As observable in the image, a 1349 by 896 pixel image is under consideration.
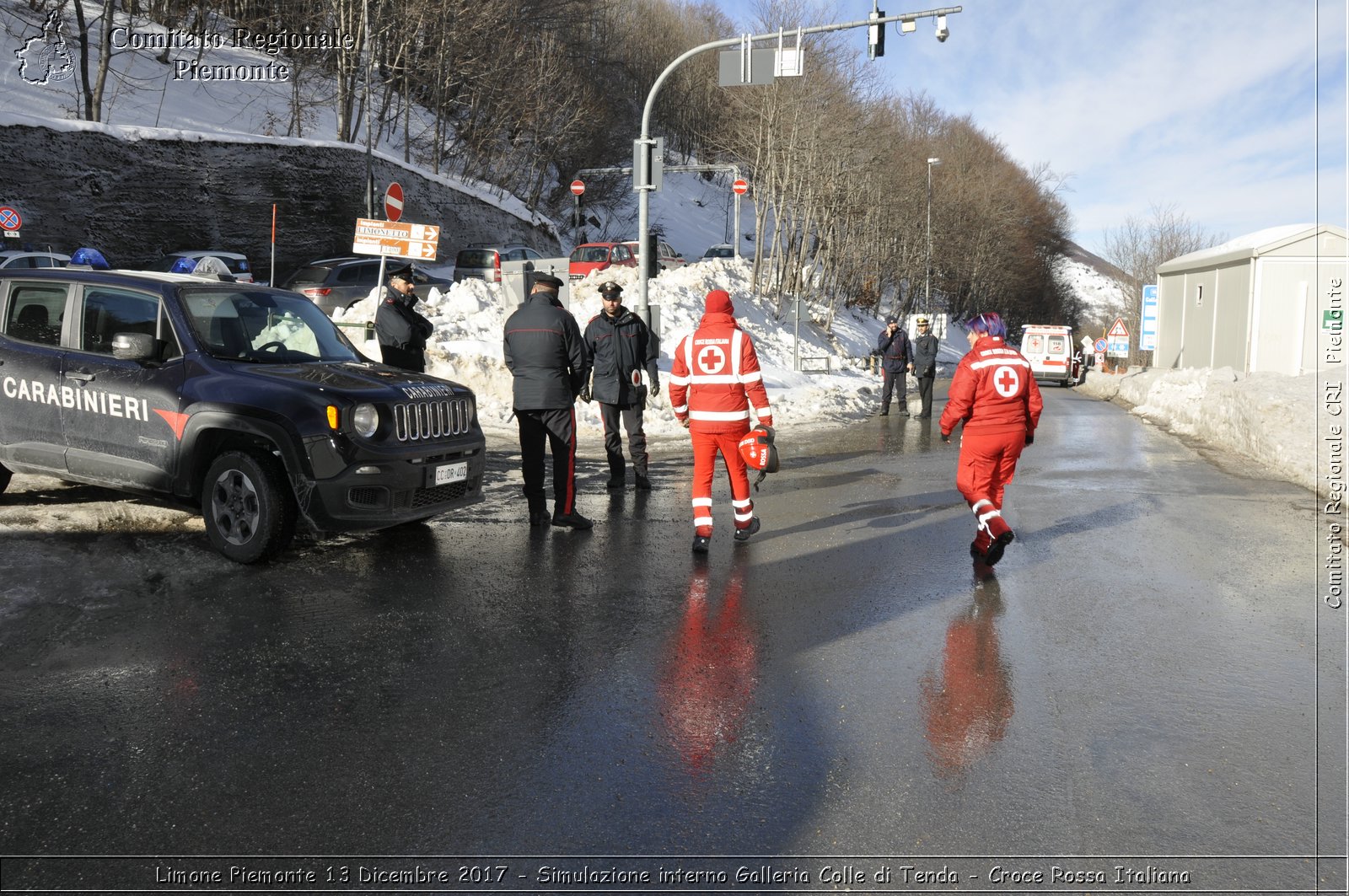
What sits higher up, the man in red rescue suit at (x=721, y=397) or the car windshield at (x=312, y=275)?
the car windshield at (x=312, y=275)

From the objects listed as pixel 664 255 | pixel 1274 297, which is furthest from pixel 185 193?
pixel 1274 297

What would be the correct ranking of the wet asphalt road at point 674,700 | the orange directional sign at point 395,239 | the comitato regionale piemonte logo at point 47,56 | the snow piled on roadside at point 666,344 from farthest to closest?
the comitato regionale piemonte logo at point 47,56
the snow piled on roadside at point 666,344
the orange directional sign at point 395,239
the wet asphalt road at point 674,700

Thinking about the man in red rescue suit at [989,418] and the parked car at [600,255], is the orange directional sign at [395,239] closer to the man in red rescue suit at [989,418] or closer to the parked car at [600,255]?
the man in red rescue suit at [989,418]

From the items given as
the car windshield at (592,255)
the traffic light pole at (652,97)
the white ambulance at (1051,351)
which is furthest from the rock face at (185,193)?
the white ambulance at (1051,351)

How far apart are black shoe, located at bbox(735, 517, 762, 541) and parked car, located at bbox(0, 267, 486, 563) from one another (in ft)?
6.56

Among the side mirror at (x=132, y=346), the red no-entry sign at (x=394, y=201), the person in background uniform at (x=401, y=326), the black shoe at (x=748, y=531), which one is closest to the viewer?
the side mirror at (x=132, y=346)

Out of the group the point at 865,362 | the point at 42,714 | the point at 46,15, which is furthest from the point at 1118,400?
the point at 46,15

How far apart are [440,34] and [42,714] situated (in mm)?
41867

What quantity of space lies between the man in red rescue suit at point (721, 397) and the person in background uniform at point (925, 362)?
11.6 meters

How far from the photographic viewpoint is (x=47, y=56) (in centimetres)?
3453

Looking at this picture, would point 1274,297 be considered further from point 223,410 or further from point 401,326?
point 223,410

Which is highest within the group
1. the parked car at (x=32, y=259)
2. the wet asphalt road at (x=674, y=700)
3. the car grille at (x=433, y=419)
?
the parked car at (x=32, y=259)

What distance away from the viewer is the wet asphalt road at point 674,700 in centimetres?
348

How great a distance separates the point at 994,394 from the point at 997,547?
1078 mm
